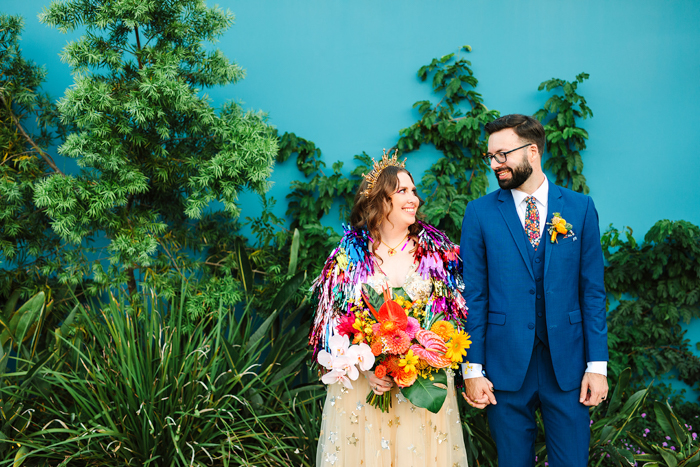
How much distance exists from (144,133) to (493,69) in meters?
2.83

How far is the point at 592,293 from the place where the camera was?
1.95 meters

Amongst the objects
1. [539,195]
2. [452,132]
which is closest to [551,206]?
[539,195]

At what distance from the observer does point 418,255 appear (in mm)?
2168

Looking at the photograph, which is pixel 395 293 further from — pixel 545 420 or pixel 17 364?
pixel 17 364

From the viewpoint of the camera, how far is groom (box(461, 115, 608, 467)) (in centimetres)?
192

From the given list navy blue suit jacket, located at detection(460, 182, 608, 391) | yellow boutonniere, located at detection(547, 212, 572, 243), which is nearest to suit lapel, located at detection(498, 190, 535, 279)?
navy blue suit jacket, located at detection(460, 182, 608, 391)

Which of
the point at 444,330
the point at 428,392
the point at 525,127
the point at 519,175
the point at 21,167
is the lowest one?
the point at 428,392

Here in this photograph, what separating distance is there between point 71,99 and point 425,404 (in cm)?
254

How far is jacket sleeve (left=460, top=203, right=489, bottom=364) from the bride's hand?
15.1 inches

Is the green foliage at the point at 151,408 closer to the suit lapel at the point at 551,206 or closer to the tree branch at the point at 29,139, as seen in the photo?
the tree branch at the point at 29,139

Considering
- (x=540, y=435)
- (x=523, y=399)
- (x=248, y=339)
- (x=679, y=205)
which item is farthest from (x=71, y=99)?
(x=679, y=205)

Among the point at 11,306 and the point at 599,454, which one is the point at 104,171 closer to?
the point at 11,306

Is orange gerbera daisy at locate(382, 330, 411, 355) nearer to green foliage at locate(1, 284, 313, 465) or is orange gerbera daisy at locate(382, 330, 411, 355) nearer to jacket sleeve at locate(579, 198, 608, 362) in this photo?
jacket sleeve at locate(579, 198, 608, 362)

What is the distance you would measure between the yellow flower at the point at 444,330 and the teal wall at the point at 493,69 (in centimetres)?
213
